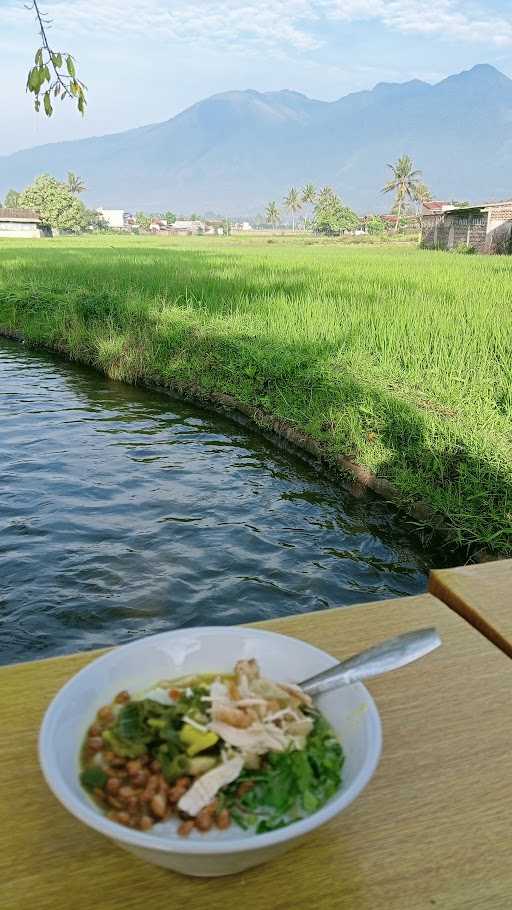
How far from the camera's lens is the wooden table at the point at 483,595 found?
1115mm

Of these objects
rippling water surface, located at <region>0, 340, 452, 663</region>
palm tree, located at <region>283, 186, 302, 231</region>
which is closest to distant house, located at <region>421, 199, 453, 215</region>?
rippling water surface, located at <region>0, 340, 452, 663</region>

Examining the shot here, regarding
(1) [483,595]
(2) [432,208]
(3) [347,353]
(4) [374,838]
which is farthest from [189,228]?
(4) [374,838]

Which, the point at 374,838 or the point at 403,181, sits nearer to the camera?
the point at 374,838

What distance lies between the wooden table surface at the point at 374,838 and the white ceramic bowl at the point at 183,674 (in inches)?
2.2

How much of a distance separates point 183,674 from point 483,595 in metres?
0.59

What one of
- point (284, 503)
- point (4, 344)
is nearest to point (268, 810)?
point (284, 503)

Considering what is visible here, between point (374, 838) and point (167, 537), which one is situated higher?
point (374, 838)

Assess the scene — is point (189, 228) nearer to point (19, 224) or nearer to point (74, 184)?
point (74, 184)

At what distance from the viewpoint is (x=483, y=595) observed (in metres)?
1.21

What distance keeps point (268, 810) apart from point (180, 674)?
0.22 m

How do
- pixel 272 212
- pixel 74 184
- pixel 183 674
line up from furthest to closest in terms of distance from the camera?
1. pixel 272 212
2. pixel 74 184
3. pixel 183 674

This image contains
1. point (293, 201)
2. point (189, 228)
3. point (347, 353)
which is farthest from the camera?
point (189, 228)

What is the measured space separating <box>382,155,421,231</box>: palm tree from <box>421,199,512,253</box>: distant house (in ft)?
126

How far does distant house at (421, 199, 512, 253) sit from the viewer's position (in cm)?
2852
